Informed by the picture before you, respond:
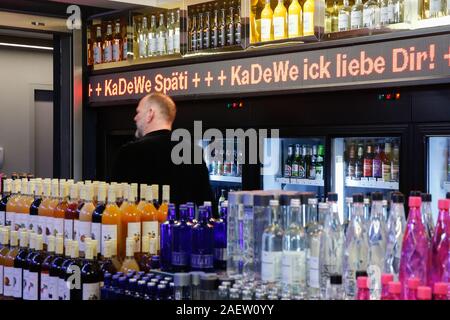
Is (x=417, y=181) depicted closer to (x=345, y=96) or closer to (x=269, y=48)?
(x=345, y=96)

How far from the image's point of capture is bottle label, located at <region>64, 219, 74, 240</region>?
10.6 feet

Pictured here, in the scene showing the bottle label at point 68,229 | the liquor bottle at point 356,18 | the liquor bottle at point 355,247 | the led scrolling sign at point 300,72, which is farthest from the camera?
the liquor bottle at point 356,18

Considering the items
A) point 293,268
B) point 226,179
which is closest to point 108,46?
point 226,179

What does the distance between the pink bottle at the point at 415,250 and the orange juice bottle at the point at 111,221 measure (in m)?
1.29

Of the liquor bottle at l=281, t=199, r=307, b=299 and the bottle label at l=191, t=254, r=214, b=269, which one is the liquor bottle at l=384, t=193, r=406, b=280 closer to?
the liquor bottle at l=281, t=199, r=307, b=299

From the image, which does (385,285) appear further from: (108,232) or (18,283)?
(18,283)

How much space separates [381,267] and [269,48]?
9.61ft

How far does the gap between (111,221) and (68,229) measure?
342mm

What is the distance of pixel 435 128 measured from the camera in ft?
13.1

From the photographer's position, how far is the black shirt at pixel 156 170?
4160 millimetres

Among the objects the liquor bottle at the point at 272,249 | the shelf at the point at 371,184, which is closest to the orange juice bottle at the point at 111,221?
the liquor bottle at the point at 272,249

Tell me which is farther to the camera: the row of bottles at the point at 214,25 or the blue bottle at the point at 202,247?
the row of bottles at the point at 214,25

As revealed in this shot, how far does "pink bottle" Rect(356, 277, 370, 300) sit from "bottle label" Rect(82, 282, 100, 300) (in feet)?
4.03

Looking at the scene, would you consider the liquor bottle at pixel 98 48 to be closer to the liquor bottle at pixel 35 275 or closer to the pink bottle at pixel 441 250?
the liquor bottle at pixel 35 275
